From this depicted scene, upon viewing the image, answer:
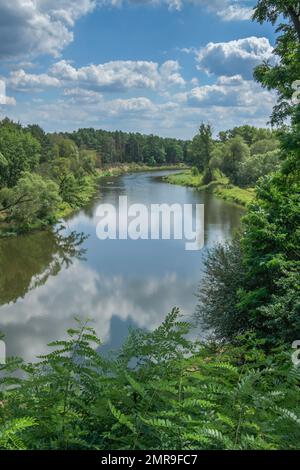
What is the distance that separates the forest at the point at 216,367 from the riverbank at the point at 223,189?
2781 centimetres

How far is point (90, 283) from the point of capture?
22359 millimetres

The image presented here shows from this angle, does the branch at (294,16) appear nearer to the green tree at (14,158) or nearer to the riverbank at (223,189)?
the riverbank at (223,189)

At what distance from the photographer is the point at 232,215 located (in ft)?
135

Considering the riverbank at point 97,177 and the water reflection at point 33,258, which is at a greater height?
the riverbank at point 97,177

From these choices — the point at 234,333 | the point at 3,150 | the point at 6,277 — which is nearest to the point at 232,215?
the point at 6,277

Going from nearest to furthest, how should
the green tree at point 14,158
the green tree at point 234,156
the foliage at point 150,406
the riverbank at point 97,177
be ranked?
the foliage at point 150,406, the green tree at point 14,158, the riverbank at point 97,177, the green tree at point 234,156

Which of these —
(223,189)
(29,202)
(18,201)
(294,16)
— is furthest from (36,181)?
(294,16)

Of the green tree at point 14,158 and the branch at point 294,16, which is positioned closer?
the branch at point 294,16

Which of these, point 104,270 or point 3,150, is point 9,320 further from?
point 3,150

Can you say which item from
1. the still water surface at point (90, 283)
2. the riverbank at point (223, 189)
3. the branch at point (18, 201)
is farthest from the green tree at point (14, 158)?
the riverbank at point (223, 189)

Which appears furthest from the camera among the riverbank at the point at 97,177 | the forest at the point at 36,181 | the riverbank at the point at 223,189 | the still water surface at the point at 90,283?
the riverbank at the point at 223,189

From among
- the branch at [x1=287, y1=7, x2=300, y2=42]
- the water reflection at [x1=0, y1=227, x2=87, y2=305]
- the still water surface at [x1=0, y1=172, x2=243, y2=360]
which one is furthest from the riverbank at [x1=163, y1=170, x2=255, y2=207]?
the branch at [x1=287, y1=7, x2=300, y2=42]

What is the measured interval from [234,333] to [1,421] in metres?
9.96

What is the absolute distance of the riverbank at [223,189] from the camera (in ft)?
163
